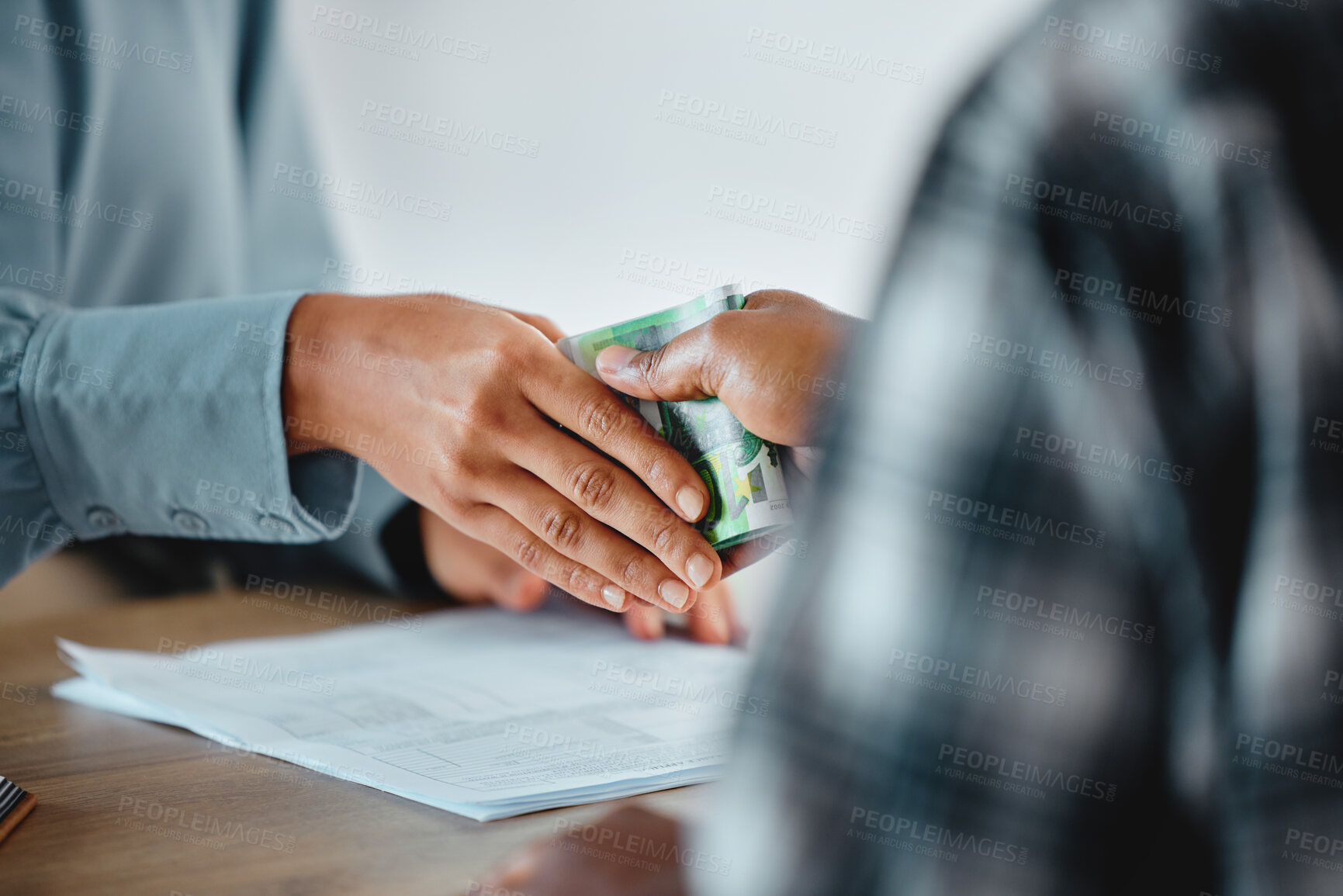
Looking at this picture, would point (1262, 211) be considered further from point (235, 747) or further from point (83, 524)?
point (83, 524)

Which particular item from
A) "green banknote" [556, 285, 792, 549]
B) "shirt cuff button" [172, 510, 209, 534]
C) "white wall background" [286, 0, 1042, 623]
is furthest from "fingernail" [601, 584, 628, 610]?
"white wall background" [286, 0, 1042, 623]

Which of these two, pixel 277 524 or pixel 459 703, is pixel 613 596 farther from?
pixel 277 524

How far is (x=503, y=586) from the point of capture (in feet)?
3.30

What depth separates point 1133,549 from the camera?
29 centimetres

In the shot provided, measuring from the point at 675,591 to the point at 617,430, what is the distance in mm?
129

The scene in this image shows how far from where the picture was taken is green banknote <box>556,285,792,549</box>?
25.2 inches

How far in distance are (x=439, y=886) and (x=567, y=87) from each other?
169cm

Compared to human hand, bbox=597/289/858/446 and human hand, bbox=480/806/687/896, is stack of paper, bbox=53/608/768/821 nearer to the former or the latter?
human hand, bbox=480/806/687/896

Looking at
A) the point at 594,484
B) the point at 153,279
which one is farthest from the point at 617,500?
the point at 153,279

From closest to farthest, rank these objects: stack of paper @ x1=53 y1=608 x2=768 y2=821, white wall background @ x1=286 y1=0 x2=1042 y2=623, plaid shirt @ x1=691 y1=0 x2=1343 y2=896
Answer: plaid shirt @ x1=691 y1=0 x2=1343 y2=896 → stack of paper @ x1=53 y1=608 x2=768 y2=821 → white wall background @ x1=286 y1=0 x2=1042 y2=623

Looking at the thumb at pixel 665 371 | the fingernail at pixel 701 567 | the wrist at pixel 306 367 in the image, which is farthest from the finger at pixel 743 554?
the wrist at pixel 306 367

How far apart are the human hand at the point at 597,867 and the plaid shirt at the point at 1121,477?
0.22 m

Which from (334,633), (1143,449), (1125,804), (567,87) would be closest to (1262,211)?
(1143,449)

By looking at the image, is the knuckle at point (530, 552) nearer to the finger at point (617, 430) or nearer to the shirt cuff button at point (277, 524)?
the finger at point (617, 430)
